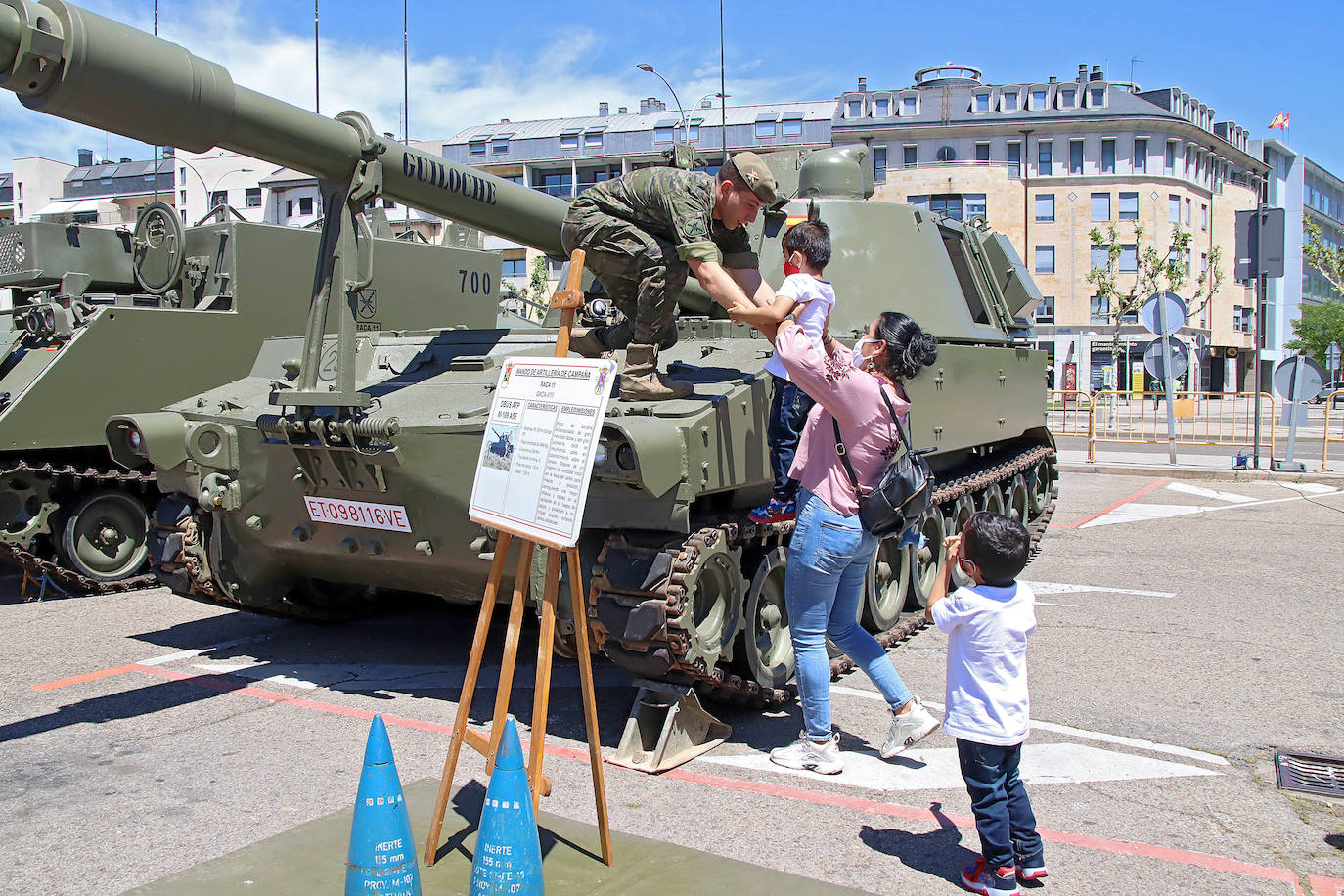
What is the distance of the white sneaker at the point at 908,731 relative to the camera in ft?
17.0

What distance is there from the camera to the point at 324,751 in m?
5.35

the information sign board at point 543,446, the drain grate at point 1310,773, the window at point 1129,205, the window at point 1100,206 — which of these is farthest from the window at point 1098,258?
the information sign board at point 543,446

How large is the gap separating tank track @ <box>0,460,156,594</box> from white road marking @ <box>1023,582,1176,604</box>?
7031 mm

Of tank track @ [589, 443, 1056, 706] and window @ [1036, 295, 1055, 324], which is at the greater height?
window @ [1036, 295, 1055, 324]

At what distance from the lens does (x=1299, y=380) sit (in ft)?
53.1

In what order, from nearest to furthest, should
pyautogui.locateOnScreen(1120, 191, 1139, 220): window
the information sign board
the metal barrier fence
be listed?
the information sign board → the metal barrier fence → pyautogui.locateOnScreen(1120, 191, 1139, 220): window

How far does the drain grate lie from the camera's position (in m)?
4.85

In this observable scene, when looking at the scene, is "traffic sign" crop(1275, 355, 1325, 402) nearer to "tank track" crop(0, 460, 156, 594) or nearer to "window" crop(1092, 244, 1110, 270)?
"tank track" crop(0, 460, 156, 594)

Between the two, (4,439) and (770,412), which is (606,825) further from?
(4,439)

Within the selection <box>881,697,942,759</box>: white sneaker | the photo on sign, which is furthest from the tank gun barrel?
<box>881,697,942,759</box>: white sneaker

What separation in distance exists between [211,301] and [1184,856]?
360 inches

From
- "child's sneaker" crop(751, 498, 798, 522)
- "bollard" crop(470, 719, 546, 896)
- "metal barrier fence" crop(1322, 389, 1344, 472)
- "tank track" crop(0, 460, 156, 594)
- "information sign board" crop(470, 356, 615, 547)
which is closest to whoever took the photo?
"bollard" crop(470, 719, 546, 896)

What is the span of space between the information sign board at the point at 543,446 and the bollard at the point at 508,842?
724 mm

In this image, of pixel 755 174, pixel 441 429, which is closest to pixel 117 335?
pixel 441 429
